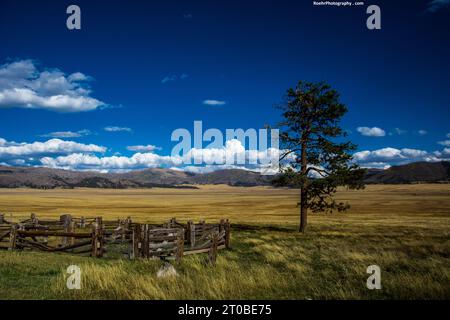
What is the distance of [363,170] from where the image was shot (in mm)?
28094

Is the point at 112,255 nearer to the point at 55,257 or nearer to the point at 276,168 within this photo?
the point at 55,257

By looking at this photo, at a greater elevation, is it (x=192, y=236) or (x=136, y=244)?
(x=136, y=244)

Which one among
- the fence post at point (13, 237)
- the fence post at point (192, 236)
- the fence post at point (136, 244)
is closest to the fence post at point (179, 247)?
the fence post at point (136, 244)

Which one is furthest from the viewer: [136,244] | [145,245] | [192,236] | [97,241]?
[192,236]

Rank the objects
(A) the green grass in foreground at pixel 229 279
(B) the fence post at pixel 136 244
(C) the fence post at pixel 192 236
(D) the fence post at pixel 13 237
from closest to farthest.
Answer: (A) the green grass in foreground at pixel 229 279
(B) the fence post at pixel 136 244
(D) the fence post at pixel 13 237
(C) the fence post at pixel 192 236

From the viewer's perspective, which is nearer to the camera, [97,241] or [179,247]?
[179,247]

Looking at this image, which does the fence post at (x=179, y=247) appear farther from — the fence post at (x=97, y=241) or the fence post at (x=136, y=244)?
the fence post at (x=97, y=241)

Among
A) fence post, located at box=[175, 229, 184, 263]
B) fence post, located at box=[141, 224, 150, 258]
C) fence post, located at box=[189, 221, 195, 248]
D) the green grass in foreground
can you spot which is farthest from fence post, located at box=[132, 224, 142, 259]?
fence post, located at box=[189, 221, 195, 248]

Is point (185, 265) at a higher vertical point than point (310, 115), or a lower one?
lower

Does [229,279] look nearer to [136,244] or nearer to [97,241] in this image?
[136,244]

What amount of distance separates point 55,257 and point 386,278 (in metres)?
13.3

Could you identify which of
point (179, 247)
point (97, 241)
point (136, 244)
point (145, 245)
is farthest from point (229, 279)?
point (97, 241)

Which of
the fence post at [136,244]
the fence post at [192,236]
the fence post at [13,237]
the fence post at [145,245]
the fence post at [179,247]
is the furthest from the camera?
the fence post at [192,236]
